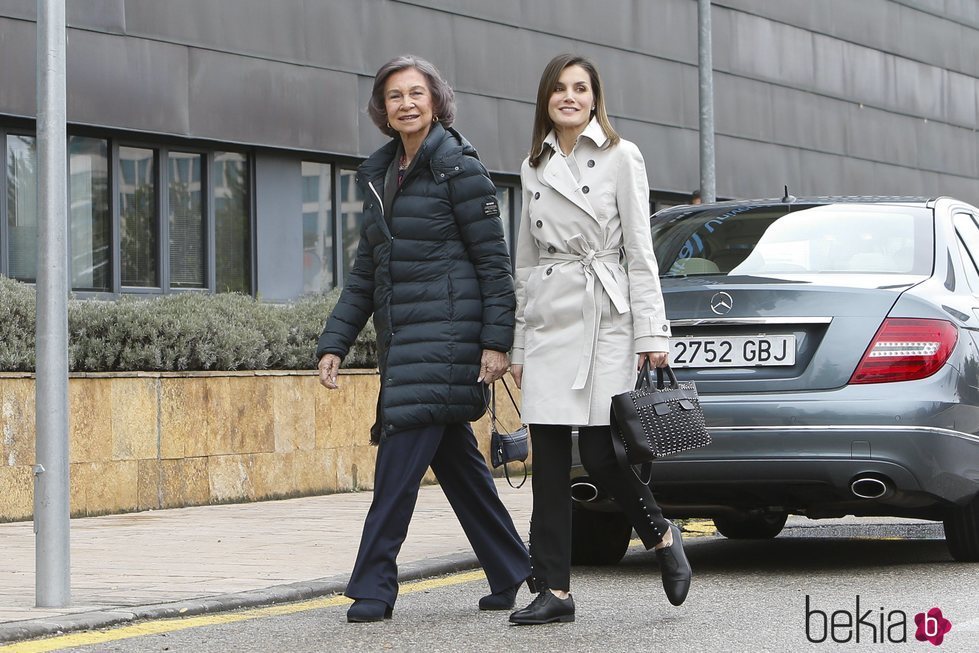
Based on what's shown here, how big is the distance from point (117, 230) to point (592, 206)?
9.35 metres

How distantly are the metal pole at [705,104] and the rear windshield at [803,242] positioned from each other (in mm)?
6622

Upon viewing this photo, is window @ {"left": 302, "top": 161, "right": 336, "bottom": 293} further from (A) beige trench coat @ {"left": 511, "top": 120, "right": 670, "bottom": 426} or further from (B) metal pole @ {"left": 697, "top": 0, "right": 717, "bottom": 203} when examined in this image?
(A) beige trench coat @ {"left": 511, "top": 120, "right": 670, "bottom": 426}

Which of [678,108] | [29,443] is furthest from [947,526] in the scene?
[678,108]

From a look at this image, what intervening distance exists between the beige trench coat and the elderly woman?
0.46 ft

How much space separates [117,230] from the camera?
14594mm

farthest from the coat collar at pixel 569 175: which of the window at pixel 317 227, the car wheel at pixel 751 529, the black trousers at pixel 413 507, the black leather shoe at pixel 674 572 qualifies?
the window at pixel 317 227

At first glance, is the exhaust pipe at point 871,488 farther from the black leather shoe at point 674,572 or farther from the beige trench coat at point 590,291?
the beige trench coat at point 590,291

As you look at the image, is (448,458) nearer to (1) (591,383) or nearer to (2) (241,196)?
(1) (591,383)

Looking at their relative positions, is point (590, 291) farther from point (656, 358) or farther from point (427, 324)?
point (427, 324)

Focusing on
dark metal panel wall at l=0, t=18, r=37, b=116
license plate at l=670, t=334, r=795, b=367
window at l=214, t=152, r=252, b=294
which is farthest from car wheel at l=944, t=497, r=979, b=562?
window at l=214, t=152, r=252, b=294

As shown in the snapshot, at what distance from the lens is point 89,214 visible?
570 inches

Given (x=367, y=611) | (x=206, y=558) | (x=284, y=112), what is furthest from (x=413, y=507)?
(x=284, y=112)

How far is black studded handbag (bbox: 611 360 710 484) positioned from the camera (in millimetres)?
5734

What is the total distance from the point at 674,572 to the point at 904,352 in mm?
1507
